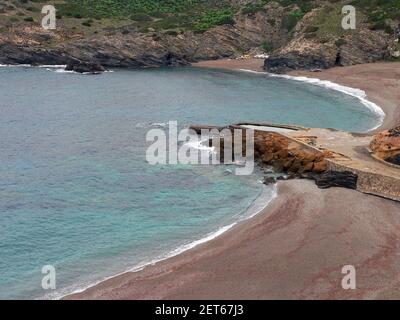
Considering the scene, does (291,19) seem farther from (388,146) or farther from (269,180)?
(269,180)

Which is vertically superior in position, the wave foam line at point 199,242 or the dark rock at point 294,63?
the dark rock at point 294,63

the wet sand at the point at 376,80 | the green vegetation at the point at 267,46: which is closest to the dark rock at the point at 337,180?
the wet sand at the point at 376,80

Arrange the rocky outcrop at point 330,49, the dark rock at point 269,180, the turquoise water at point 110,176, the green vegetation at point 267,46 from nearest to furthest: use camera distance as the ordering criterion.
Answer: the turquoise water at point 110,176 → the dark rock at point 269,180 → the rocky outcrop at point 330,49 → the green vegetation at point 267,46

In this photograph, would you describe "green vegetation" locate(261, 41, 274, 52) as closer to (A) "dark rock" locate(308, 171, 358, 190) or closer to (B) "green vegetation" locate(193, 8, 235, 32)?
(B) "green vegetation" locate(193, 8, 235, 32)

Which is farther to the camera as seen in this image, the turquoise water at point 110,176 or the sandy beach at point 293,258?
the turquoise water at point 110,176

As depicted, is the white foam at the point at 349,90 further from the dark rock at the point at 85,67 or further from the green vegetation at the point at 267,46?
the dark rock at the point at 85,67
